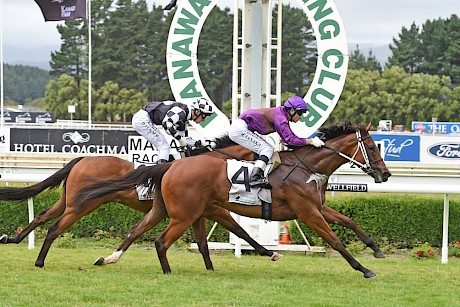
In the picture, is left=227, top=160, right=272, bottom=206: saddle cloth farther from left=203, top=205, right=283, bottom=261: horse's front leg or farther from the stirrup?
left=203, top=205, right=283, bottom=261: horse's front leg

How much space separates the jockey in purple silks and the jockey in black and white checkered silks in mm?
353

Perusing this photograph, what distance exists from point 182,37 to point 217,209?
2.40 m

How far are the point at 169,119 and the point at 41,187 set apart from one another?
1438 millimetres

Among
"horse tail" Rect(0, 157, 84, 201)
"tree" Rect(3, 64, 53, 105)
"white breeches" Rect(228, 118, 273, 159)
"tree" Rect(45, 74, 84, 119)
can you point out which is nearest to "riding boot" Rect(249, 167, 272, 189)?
"white breeches" Rect(228, 118, 273, 159)

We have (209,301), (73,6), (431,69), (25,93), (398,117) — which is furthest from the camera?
(25,93)

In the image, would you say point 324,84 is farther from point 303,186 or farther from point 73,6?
point 73,6

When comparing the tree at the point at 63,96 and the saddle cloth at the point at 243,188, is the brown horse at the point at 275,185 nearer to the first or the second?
the saddle cloth at the point at 243,188

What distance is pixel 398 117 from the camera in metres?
51.5

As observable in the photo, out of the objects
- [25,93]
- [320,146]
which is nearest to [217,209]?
[320,146]

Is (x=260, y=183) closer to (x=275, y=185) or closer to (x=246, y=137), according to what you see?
(x=275, y=185)

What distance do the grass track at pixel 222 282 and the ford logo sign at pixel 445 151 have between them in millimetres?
14108

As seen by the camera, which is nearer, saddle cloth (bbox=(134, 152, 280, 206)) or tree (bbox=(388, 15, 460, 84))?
saddle cloth (bbox=(134, 152, 280, 206))

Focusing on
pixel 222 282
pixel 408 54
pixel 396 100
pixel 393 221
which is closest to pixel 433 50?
pixel 408 54

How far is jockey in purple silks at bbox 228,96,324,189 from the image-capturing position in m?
6.69
